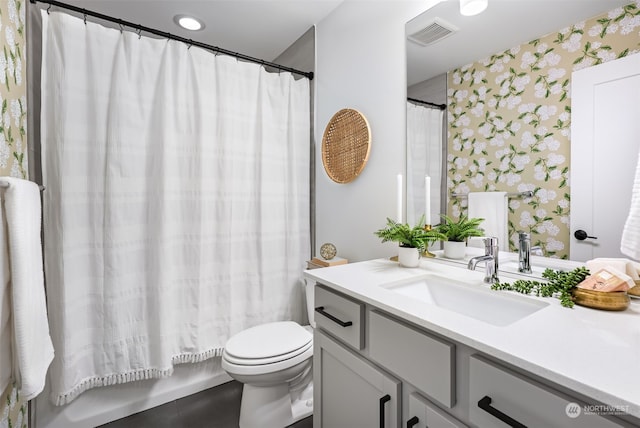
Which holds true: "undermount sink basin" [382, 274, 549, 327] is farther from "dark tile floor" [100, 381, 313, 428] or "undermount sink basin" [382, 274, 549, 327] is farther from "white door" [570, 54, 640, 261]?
"dark tile floor" [100, 381, 313, 428]

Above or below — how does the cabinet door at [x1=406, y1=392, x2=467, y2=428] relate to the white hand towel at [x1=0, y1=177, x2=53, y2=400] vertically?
below

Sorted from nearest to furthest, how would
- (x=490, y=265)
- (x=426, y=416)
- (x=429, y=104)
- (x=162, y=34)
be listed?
1. (x=426, y=416)
2. (x=490, y=265)
3. (x=429, y=104)
4. (x=162, y=34)

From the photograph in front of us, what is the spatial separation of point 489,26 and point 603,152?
67 cm

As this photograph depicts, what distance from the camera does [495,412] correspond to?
0.58m

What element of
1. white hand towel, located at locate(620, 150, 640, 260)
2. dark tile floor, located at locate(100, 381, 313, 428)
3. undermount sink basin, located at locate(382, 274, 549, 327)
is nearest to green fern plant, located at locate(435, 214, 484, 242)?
undermount sink basin, located at locate(382, 274, 549, 327)

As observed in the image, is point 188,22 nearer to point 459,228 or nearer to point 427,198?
point 427,198

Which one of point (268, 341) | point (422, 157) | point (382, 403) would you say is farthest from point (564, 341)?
point (268, 341)

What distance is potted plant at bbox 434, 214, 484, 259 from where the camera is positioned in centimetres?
127

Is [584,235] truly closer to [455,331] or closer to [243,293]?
[455,331]

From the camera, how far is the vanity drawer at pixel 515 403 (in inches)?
19.7

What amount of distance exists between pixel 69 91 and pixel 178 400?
179 cm

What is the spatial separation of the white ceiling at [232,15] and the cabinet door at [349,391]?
197 cm

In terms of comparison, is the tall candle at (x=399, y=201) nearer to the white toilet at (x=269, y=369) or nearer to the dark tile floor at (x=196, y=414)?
the white toilet at (x=269, y=369)

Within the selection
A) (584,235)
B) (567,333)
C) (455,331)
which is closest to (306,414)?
(455,331)
